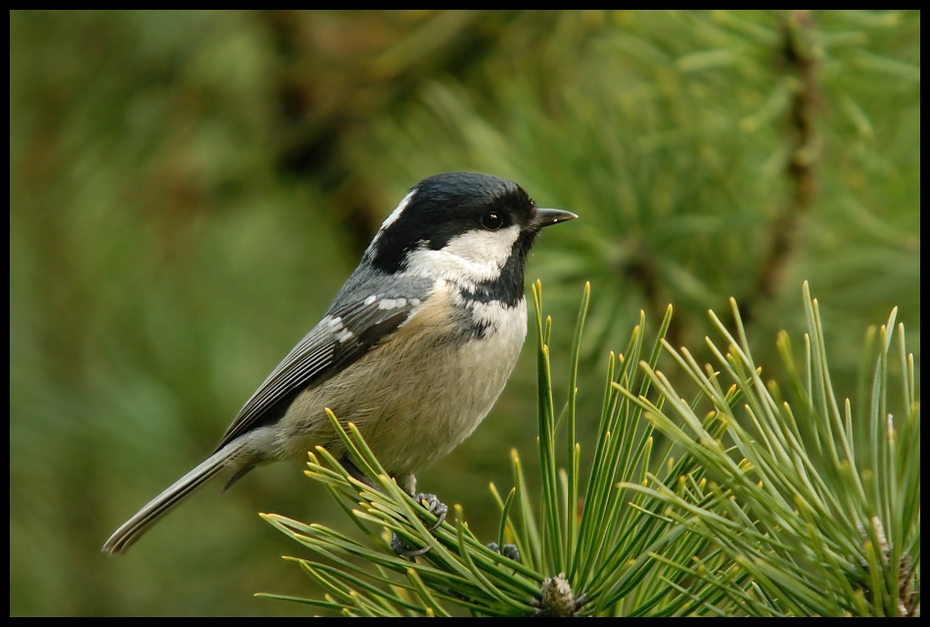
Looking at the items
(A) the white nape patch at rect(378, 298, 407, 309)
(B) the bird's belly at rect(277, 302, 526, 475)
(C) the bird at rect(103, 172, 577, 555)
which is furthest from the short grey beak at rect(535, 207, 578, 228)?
(A) the white nape patch at rect(378, 298, 407, 309)

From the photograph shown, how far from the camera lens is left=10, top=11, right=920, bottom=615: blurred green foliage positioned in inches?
73.4

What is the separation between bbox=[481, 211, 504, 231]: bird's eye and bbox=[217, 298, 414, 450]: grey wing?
0.87 feet

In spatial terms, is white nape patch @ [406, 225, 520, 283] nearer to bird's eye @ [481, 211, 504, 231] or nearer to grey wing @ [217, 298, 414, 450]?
bird's eye @ [481, 211, 504, 231]

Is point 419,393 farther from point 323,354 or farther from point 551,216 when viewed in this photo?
point 551,216

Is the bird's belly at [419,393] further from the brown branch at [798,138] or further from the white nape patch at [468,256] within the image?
the brown branch at [798,138]

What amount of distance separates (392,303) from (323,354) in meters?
0.19

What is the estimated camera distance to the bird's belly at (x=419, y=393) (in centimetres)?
172

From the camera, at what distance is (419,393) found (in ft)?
5.72

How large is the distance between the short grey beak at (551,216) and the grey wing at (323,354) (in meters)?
0.34

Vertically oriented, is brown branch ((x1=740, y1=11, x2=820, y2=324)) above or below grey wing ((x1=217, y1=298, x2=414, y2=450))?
below

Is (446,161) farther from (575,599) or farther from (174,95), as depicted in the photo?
(575,599)

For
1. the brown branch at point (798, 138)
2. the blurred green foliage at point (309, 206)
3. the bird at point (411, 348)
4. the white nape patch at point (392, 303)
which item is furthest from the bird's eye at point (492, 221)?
the brown branch at point (798, 138)

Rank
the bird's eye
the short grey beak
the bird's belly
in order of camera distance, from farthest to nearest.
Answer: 1. the bird's eye
2. the short grey beak
3. the bird's belly

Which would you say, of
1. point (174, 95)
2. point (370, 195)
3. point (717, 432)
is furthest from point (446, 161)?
point (717, 432)
